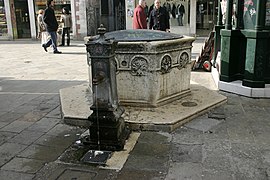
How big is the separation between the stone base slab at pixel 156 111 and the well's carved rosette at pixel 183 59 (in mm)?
563

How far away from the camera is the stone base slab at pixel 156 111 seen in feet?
14.1

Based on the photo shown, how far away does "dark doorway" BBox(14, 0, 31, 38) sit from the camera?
17.9 m

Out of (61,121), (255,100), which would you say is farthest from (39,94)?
(255,100)

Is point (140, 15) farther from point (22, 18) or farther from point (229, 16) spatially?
point (22, 18)

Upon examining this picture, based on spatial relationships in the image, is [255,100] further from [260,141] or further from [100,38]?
[100,38]

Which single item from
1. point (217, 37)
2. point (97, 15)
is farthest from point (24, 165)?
point (97, 15)

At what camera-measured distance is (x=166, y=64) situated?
15.6 feet

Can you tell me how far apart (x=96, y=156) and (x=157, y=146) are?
2.43 feet

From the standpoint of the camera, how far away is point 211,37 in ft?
25.8

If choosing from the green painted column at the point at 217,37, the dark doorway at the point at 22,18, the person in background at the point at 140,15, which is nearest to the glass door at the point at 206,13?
the person in background at the point at 140,15

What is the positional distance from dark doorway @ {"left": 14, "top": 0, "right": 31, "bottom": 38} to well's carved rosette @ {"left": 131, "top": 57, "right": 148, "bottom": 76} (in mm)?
15203

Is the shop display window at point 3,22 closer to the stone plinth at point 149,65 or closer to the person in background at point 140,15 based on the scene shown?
the person in background at point 140,15

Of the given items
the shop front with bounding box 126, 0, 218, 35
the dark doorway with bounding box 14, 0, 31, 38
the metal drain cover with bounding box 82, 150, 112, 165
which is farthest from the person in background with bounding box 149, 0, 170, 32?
the dark doorway with bounding box 14, 0, 31, 38

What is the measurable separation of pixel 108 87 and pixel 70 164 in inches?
37.4
